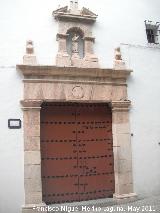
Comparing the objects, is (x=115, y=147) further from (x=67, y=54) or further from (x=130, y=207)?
(x=67, y=54)

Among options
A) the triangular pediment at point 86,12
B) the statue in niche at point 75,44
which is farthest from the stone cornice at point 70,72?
the triangular pediment at point 86,12

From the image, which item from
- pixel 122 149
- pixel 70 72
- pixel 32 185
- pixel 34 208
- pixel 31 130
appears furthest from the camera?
pixel 122 149

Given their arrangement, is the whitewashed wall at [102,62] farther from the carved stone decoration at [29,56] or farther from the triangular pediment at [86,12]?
the triangular pediment at [86,12]

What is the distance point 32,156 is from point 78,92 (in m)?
1.60

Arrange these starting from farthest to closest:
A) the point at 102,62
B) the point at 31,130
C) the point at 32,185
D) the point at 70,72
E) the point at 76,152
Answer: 1. the point at 102,62
2. the point at 76,152
3. the point at 70,72
4. the point at 31,130
5. the point at 32,185

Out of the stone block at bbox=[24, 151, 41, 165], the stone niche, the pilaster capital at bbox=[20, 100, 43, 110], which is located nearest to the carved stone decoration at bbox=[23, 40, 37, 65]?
the stone niche

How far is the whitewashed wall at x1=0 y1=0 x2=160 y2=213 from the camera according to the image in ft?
22.2

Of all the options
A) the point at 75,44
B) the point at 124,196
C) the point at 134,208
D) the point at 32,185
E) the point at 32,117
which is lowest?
the point at 134,208

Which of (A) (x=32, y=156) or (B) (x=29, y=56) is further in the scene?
(B) (x=29, y=56)

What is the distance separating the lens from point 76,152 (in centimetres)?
744

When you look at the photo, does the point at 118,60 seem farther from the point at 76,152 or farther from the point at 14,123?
the point at 14,123

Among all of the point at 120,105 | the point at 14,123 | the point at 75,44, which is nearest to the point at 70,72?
the point at 75,44

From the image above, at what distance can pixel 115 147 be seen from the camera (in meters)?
7.56

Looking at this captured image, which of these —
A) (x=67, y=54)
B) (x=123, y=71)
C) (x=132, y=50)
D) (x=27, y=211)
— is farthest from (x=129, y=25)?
(x=27, y=211)
